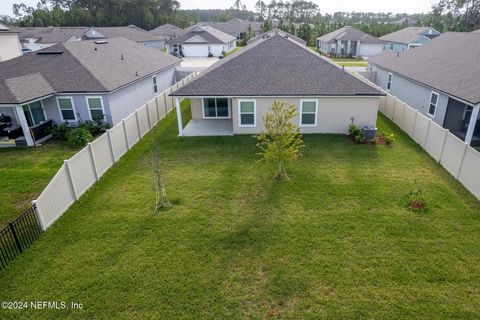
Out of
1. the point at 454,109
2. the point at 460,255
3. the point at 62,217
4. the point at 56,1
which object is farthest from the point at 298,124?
the point at 56,1

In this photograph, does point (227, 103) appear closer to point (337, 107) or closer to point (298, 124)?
point (298, 124)

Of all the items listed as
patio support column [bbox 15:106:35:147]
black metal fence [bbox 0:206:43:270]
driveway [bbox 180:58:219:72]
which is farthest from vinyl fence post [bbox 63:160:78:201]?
driveway [bbox 180:58:219:72]

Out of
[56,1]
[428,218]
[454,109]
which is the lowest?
[428,218]

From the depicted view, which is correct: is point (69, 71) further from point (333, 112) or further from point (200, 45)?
point (200, 45)

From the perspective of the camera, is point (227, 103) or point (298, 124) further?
point (227, 103)

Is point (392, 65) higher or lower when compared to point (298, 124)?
higher

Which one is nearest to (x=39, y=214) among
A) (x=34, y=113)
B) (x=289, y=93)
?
(x=34, y=113)
